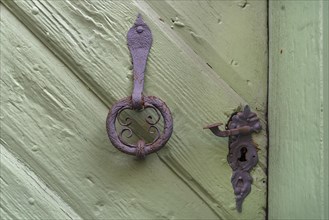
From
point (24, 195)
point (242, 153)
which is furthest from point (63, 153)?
point (242, 153)

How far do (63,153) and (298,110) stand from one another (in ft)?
1.16

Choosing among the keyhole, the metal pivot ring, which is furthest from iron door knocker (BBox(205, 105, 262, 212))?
the metal pivot ring

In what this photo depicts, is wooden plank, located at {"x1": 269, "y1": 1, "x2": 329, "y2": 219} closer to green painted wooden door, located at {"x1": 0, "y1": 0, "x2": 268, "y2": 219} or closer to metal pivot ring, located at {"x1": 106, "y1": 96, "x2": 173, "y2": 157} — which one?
green painted wooden door, located at {"x1": 0, "y1": 0, "x2": 268, "y2": 219}

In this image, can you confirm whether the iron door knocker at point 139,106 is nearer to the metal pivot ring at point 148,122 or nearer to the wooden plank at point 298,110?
the metal pivot ring at point 148,122

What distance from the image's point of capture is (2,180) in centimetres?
A: 67

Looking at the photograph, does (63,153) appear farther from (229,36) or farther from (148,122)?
(229,36)

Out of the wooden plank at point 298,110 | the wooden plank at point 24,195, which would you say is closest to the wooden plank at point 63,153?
the wooden plank at point 24,195

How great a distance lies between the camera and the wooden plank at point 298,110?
627 millimetres

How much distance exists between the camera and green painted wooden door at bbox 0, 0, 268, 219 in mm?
678

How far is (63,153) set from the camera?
681 millimetres

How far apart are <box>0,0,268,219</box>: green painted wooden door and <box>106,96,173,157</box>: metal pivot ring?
0.10ft

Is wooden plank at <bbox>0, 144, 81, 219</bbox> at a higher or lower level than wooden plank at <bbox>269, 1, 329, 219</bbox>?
higher

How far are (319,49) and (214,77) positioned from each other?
162mm

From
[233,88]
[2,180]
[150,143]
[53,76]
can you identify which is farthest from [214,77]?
[2,180]
